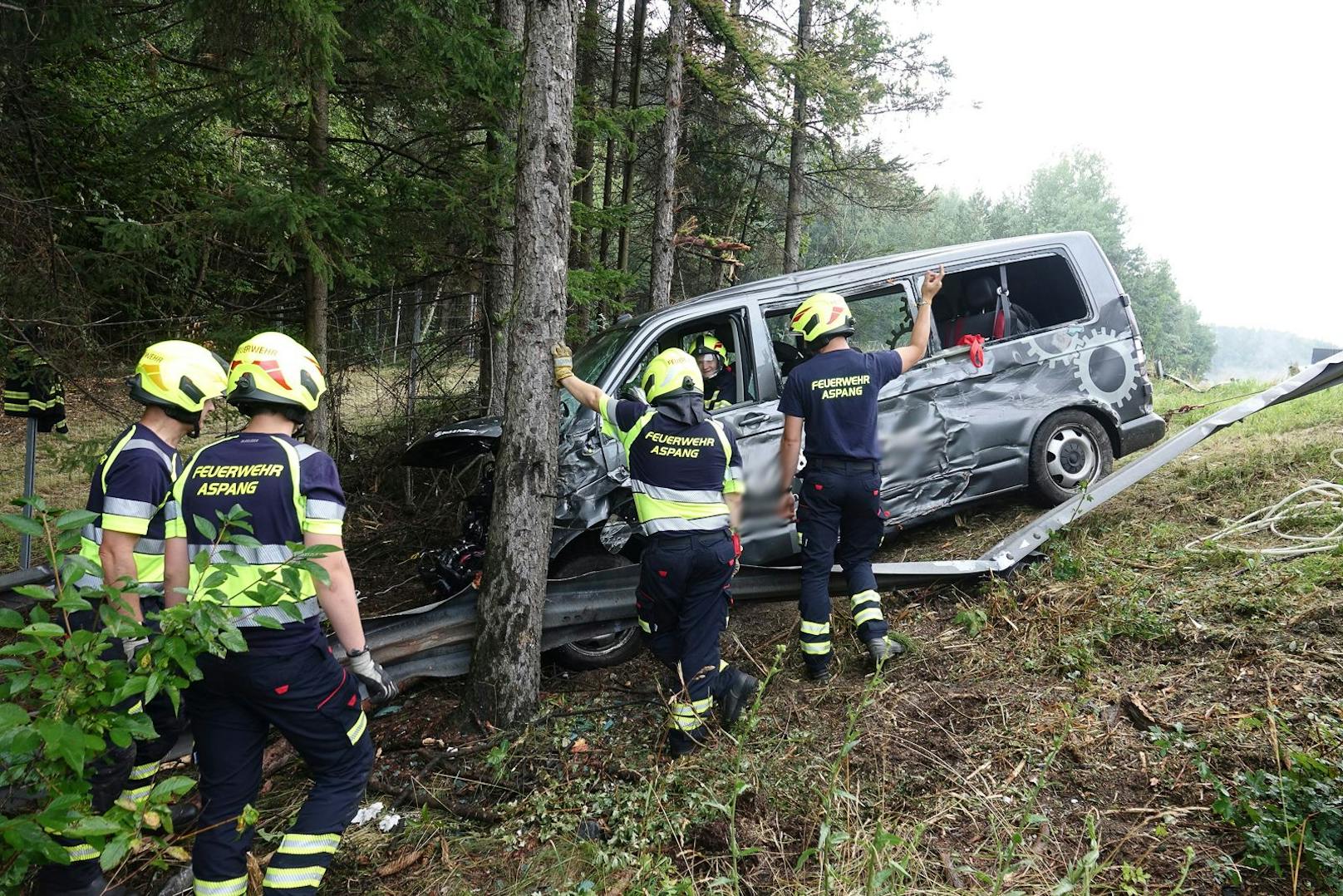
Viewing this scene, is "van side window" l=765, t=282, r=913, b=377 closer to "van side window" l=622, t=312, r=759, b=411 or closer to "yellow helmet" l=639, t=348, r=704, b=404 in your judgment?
"van side window" l=622, t=312, r=759, b=411

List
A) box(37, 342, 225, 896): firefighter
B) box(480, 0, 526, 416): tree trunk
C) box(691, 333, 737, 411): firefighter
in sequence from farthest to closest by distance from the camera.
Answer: box(480, 0, 526, 416): tree trunk, box(691, 333, 737, 411): firefighter, box(37, 342, 225, 896): firefighter

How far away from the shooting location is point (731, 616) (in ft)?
16.3

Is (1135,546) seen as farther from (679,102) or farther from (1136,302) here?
(1136,302)

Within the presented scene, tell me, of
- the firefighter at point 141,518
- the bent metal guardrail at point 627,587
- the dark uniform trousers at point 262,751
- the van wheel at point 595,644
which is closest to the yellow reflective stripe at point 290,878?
the dark uniform trousers at point 262,751

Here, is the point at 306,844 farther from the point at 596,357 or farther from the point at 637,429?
the point at 596,357

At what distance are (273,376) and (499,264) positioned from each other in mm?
4936

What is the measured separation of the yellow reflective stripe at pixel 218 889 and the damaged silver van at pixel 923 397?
2.04 meters

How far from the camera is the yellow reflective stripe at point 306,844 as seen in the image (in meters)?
2.52

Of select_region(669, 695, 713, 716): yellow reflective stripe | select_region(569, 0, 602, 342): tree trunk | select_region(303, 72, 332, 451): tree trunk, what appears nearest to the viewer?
select_region(669, 695, 713, 716): yellow reflective stripe

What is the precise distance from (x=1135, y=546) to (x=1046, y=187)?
62.5 meters

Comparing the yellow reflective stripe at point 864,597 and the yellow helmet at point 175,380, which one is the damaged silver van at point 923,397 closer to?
the yellow reflective stripe at point 864,597

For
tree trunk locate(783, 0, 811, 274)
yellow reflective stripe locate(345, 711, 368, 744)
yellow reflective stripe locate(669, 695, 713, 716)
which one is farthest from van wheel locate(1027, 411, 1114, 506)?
tree trunk locate(783, 0, 811, 274)

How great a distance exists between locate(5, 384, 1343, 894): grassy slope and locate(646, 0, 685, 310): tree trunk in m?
6.40

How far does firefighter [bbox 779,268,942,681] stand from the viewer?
3977mm
